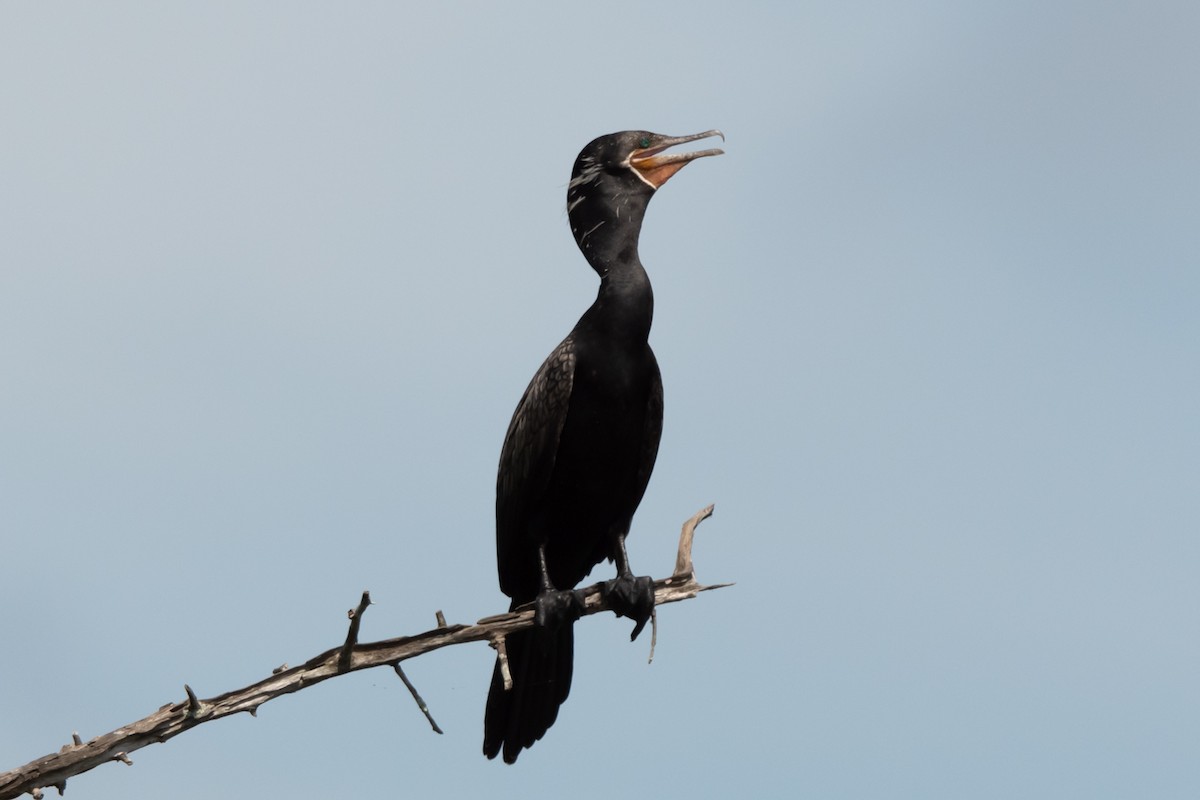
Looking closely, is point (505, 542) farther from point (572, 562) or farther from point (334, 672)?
point (334, 672)

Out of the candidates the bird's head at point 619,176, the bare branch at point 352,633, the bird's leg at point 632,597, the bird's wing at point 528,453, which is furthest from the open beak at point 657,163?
the bare branch at point 352,633

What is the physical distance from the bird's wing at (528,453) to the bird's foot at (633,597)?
52 centimetres

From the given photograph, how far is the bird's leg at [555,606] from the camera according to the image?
644 cm

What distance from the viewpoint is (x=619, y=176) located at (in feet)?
23.3

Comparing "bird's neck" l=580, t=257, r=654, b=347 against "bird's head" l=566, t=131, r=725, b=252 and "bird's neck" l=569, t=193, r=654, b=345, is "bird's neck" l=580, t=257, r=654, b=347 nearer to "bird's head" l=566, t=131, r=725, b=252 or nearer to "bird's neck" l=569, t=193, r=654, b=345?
"bird's neck" l=569, t=193, r=654, b=345

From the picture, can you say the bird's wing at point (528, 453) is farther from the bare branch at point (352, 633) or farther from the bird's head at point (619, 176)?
the bare branch at point (352, 633)

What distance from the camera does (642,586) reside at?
6480mm

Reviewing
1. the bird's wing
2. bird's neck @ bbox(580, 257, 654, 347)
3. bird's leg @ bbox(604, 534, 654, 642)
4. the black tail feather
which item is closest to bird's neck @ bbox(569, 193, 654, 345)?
bird's neck @ bbox(580, 257, 654, 347)

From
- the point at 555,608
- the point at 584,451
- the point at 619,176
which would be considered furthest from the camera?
the point at 619,176

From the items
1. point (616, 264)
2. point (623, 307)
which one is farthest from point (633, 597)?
point (616, 264)

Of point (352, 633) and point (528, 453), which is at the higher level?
point (528, 453)

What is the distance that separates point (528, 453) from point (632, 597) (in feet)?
2.50

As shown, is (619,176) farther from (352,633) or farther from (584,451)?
(352,633)

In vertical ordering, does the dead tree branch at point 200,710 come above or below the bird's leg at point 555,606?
below
